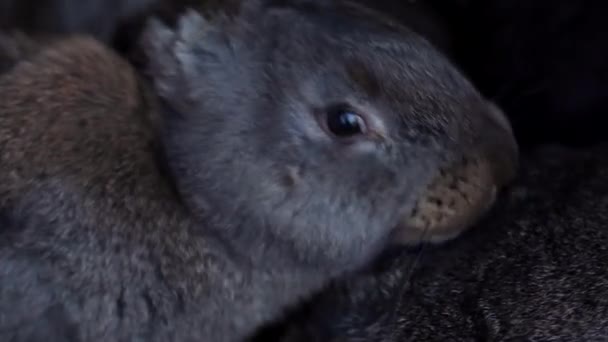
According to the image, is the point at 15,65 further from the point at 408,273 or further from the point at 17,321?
the point at 408,273

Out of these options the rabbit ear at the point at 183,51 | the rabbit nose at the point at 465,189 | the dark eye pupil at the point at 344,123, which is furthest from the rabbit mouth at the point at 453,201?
the rabbit ear at the point at 183,51

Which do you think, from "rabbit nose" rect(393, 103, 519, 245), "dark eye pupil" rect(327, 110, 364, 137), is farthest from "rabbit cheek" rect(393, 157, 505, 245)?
"dark eye pupil" rect(327, 110, 364, 137)

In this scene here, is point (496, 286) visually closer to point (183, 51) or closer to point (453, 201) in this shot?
point (453, 201)

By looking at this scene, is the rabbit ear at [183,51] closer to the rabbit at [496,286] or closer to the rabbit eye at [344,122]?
the rabbit eye at [344,122]

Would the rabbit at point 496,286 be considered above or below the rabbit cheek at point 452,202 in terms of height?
below

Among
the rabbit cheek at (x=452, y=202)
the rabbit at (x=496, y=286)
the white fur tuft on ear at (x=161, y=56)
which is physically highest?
the white fur tuft on ear at (x=161, y=56)

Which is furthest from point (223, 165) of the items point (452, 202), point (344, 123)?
point (452, 202)

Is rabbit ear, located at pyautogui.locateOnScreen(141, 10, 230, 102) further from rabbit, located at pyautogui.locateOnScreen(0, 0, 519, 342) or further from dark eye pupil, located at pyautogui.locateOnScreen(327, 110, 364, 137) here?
dark eye pupil, located at pyautogui.locateOnScreen(327, 110, 364, 137)

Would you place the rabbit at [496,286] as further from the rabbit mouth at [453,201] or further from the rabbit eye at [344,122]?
the rabbit eye at [344,122]
